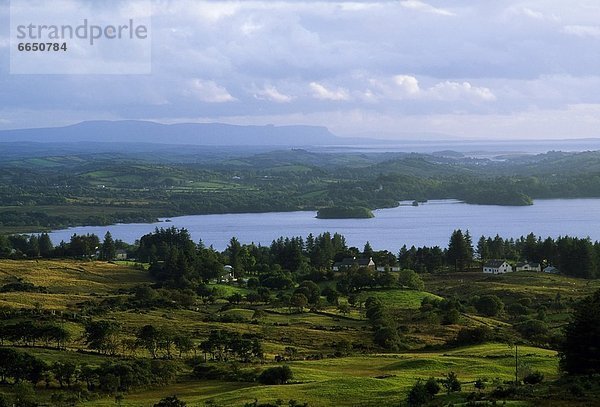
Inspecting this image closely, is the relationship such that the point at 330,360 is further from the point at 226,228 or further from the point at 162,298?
the point at 226,228

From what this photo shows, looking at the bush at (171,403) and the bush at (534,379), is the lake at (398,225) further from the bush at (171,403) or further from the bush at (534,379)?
the bush at (171,403)

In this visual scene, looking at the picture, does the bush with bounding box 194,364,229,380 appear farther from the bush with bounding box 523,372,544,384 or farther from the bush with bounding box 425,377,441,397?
the bush with bounding box 523,372,544,384

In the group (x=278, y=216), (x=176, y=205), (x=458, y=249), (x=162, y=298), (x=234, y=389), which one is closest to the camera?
(x=234, y=389)

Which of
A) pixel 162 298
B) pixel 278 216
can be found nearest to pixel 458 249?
pixel 162 298

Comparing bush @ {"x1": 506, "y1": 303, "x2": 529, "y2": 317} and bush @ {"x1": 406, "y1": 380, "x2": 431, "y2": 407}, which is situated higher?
bush @ {"x1": 406, "y1": 380, "x2": 431, "y2": 407}

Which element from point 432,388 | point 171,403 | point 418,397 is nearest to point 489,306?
point 432,388

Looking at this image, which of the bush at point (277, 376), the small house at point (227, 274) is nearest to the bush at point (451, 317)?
the bush at point (277, 376)

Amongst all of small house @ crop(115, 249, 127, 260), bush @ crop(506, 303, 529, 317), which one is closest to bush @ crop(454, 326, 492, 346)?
bush @ crop(506, 303, 529, 317)
